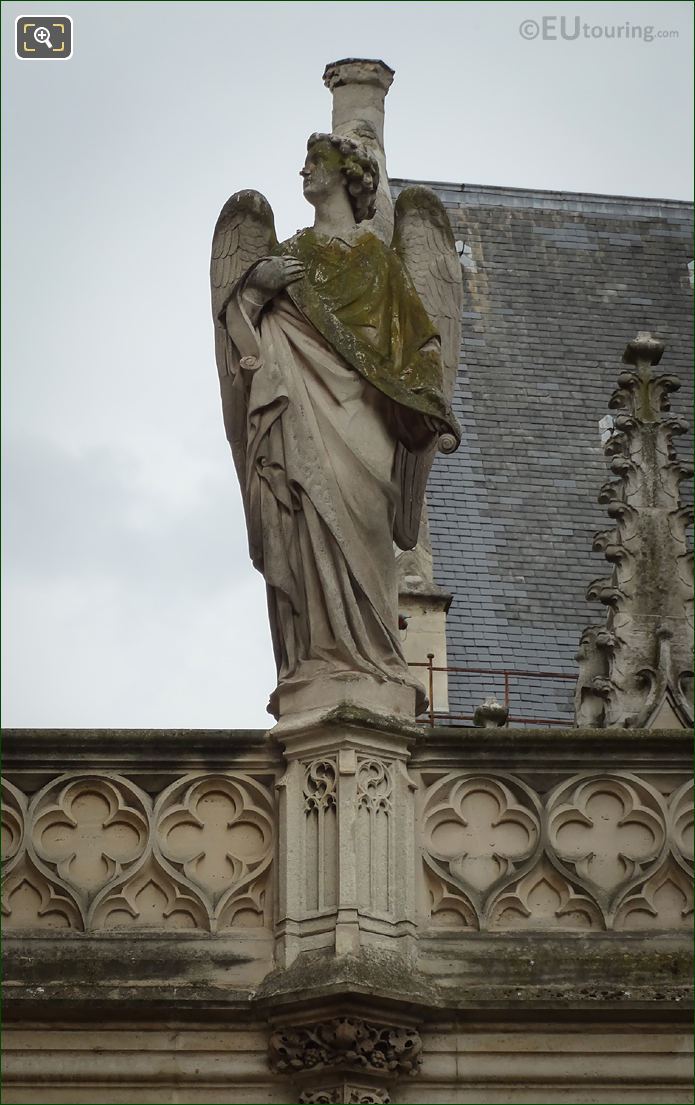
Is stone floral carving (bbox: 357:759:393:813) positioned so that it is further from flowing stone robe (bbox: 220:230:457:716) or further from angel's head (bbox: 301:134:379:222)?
angel's head (bbox: 301:134:379:222)

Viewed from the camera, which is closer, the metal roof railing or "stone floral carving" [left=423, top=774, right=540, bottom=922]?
"stone floral carving" [left=423, top=774, right=540, bottom=922]

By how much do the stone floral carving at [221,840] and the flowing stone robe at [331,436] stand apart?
393mm

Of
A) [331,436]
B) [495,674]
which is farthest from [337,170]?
[495,674]

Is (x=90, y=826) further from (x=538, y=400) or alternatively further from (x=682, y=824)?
(x=538, y=400)

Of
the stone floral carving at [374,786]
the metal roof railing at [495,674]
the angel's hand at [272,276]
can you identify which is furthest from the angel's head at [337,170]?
the metal roof railing at [495,674]

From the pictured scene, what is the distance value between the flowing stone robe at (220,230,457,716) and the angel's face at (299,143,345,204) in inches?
8.7

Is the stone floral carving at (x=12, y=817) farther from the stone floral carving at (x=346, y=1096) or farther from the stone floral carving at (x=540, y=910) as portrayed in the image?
the stone floral carving at (x=540, y=910)

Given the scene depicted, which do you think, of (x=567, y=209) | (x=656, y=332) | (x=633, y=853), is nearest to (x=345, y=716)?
(x=633, y=853)

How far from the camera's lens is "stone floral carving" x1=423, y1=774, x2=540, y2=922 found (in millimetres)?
10383

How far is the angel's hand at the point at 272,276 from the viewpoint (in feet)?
35.3

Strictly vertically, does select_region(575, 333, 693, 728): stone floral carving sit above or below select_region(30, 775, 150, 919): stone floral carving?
above

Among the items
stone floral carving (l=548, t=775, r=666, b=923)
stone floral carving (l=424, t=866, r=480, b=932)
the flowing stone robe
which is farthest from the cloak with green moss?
stone floral carving (l=424, t=866, r=480, b=932)

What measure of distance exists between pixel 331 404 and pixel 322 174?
3.35 feet

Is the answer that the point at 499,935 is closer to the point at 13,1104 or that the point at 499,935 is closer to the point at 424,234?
the point at 13,1104
